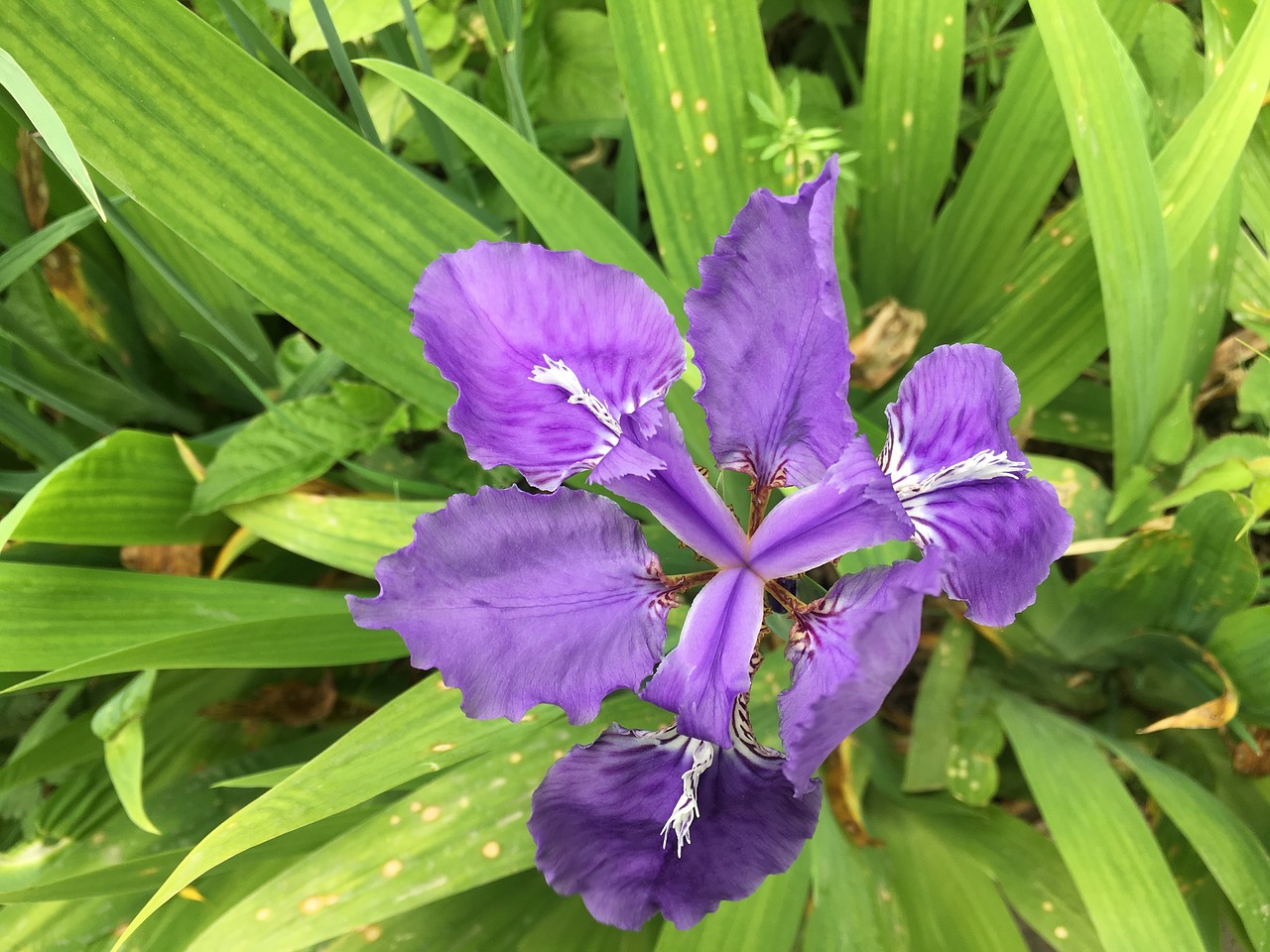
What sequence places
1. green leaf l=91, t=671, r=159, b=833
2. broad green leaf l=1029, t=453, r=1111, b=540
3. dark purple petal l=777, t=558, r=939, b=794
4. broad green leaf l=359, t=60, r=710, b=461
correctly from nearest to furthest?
dark purple petal l=777, t=558, r=939, b=794
broad green leaf l=359, t=60, r=710, b=461
green leaf l=91, t=671, r=159, b=833
broad green leaf l=1029, t=453, r=1111, b=540

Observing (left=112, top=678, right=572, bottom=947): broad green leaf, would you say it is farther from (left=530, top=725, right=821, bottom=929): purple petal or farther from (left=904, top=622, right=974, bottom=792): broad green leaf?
(left=904, top=622, right=974, bottom=792): broad green leaf

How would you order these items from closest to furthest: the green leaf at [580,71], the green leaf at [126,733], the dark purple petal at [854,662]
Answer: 1. the dark purple petal at [854,662]
2. the green leaf at [126,733]
3. the green leaf at [580,71]

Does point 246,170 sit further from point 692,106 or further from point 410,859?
point 410,859

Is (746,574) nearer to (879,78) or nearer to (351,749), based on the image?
(351,749)

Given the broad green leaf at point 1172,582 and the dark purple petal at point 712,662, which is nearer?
the dark purple petal at point 712,662

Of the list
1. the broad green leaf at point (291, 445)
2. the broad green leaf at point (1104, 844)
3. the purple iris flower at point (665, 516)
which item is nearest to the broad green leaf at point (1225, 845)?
the broad green leaf at point (1104, 844)

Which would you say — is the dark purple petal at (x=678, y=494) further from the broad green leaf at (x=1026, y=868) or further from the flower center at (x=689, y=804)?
the broad green leaf at (x=1026, y=868)

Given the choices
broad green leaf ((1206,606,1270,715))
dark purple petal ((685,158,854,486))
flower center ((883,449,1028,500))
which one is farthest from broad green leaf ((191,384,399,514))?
broad green leaf ((1206,606,1270,715))

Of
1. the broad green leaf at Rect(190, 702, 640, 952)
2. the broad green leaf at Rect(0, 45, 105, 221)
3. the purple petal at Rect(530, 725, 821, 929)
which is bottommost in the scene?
the broad green leaf at Rect(190, 702, 640, 952)
